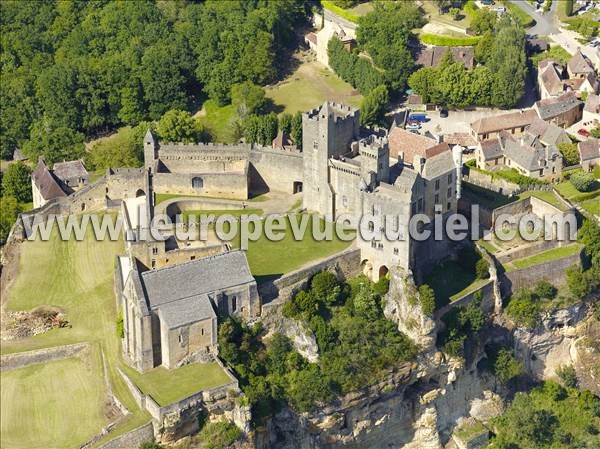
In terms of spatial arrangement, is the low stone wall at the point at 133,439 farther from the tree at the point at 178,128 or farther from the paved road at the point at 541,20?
the paved road at the point at 541,20

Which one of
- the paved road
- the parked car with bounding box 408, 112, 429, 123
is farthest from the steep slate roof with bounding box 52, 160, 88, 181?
the paved road

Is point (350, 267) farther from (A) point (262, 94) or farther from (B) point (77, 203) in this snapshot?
(A) point (262, 94)

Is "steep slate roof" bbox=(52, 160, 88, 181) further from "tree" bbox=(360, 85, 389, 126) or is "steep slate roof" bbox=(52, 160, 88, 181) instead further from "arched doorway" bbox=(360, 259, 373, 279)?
"arched doorway" bbox=(360, 259, 373, 279)

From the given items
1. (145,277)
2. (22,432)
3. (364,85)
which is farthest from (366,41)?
(22,432)

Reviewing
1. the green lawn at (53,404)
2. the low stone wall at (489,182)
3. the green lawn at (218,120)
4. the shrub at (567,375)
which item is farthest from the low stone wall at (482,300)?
the green lawn at (218,120)

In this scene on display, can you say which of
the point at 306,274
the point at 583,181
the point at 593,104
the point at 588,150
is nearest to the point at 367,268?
the point at 306,274

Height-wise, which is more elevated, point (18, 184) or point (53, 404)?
point (53, 404)

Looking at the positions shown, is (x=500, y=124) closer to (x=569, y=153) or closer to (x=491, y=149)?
(x=491, y=149)
